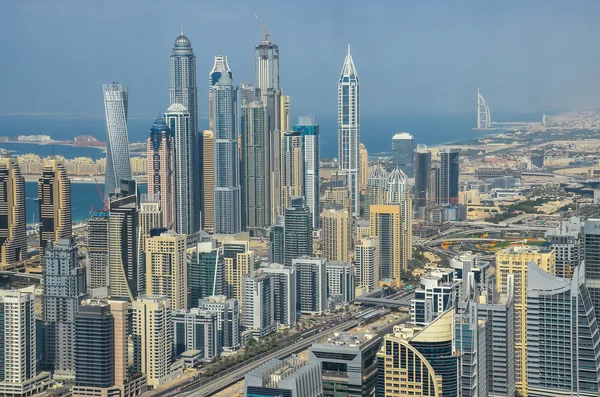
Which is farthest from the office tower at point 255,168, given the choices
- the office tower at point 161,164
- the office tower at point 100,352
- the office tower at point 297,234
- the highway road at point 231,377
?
the office tower at point 100,352

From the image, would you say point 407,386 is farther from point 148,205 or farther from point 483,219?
point 483,219

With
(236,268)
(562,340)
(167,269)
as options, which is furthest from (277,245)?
(562,340)

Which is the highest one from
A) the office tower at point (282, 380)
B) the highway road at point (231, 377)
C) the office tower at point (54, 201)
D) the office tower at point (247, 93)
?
the office tower at point (247, 93)

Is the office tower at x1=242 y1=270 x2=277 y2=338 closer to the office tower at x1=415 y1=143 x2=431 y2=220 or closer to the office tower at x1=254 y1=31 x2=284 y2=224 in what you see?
→ the office tower at x1=415 y1=143 x2=431 y2=220

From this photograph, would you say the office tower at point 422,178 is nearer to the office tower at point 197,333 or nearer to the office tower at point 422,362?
the office tower at point 197,333

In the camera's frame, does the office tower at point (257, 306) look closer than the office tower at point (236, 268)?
Yes
